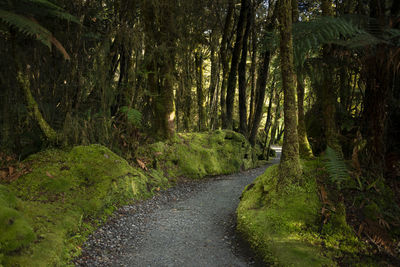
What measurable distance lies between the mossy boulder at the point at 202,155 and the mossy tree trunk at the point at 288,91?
11.8ft

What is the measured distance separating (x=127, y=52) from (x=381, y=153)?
510cm

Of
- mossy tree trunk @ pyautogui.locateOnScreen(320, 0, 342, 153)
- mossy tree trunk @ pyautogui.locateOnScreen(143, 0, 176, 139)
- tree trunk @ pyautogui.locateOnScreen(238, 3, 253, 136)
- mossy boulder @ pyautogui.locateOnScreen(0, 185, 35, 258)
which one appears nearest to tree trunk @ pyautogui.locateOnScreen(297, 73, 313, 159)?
mossy tree trunk @ pyautogui.locateOnScreen(320, 0, 342, 153)

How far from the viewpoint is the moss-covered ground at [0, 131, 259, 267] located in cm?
243

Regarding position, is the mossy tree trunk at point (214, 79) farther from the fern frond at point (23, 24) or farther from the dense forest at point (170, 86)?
the fern frond at point (23, 24)

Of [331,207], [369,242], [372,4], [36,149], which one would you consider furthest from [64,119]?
[372,4]

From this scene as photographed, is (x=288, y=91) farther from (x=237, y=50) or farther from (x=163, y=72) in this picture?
(x=237, y=50)

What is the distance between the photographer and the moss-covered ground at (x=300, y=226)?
2781mm

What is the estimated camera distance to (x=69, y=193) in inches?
148

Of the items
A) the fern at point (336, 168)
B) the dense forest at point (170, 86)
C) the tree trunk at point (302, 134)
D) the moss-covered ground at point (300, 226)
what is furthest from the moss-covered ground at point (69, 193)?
the fern at point (336, 168)

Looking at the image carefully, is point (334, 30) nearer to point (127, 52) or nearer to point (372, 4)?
point (372, 4)

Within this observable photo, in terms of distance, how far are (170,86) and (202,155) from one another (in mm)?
2284

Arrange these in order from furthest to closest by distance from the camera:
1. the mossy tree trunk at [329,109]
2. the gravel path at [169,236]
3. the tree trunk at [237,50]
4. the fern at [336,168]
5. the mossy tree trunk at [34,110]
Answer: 1. the tree trunk at [237,50]
2. the mossy tree trunk at [329,109]
3. the mossy tree trunk at [34,110]
4. the fern at [336,168]
5. the gravel path at [169,236]

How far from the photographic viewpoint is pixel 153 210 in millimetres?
4594

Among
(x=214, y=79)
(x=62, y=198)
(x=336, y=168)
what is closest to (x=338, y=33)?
(x=336, y=168)
